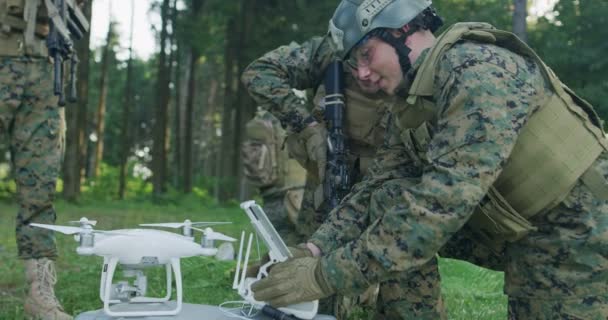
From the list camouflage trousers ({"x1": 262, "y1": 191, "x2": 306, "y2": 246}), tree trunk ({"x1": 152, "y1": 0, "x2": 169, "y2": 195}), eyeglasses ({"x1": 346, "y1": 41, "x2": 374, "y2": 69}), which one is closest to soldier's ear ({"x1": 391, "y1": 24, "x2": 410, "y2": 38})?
eyeglasses ({"x1": 346, "y1": 41, "x2": 374, "y2": 69})

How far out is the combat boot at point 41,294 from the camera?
430 cm

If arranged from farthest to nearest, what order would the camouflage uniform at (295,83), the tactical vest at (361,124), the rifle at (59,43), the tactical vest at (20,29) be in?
the camouflage uniform at (295,83)
the tactical vest at (361,124)
the tactical vest at (20,29)
the rifle at (59,43)

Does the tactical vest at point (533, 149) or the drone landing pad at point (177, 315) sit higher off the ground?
the tactical vest at point (533, 149)

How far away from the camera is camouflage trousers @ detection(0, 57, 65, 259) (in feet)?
14.8

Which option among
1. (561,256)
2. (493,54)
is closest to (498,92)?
(493,54)

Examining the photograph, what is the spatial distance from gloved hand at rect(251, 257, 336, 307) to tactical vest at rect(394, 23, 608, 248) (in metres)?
0.72

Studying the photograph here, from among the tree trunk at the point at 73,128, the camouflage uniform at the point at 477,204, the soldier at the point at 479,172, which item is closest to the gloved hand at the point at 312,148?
the soldier at the point at 479,172

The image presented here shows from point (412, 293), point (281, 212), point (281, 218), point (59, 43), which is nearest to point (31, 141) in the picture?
point (59, 43)

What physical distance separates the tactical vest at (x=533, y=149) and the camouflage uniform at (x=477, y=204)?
39mm

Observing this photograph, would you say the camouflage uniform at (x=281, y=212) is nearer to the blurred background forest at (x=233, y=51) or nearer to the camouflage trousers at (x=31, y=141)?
the camouflage trousers at (x=31, y=141)

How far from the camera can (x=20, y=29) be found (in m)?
4.62

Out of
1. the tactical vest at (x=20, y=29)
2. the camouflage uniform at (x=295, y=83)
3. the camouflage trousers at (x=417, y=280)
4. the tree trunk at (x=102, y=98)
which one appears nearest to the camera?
the camouflage trousers at (x=417, y=280)

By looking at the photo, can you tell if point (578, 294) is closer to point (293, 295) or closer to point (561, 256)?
point (561, 256)

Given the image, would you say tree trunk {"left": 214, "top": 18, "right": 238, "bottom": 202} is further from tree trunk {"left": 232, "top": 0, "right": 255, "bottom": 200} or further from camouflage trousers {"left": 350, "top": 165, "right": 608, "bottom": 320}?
camouflage trousers {"left": 350, "top": 165, "right": 608, "bottom": 320}
